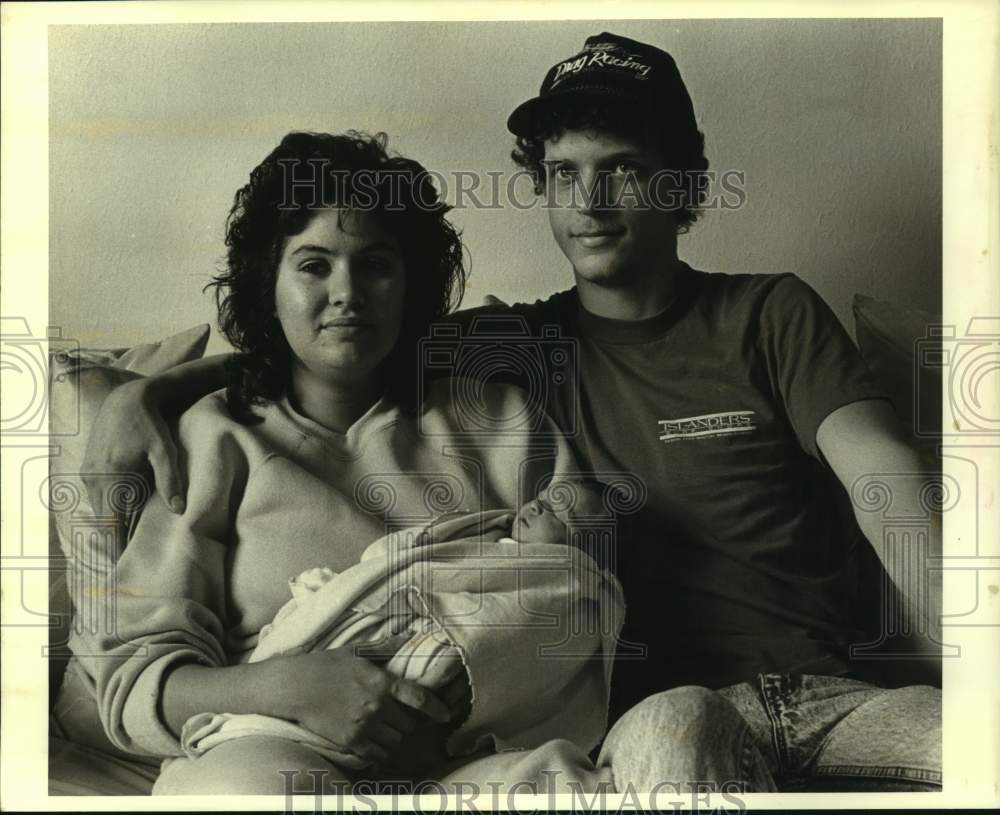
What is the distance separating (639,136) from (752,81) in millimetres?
187

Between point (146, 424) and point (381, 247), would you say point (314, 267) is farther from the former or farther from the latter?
point (146, 424)

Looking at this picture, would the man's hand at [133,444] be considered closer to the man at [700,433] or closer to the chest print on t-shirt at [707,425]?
the man at [700,433]

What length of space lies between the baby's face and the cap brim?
517 mm

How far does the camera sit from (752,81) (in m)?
1.65

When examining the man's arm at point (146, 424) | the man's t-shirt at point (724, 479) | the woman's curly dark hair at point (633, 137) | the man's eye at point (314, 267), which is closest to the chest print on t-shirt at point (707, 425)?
the man's t-shirt at point (724, 479)

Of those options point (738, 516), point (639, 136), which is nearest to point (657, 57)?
point (639, 136)

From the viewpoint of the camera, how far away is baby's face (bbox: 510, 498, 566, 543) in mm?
1586

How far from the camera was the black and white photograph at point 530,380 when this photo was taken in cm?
157

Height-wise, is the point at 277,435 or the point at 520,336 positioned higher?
the point at 520,336

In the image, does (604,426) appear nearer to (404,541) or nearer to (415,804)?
(404,541)

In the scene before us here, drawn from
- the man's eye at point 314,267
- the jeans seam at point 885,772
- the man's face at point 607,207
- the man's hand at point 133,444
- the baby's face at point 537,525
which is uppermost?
the man's face at point 607,207

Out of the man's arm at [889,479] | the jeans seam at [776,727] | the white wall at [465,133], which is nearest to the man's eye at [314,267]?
the white wall at [465,133]

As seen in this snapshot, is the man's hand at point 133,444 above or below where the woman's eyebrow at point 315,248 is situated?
below

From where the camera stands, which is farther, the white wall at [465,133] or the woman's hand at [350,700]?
the white wall at [465,133]
